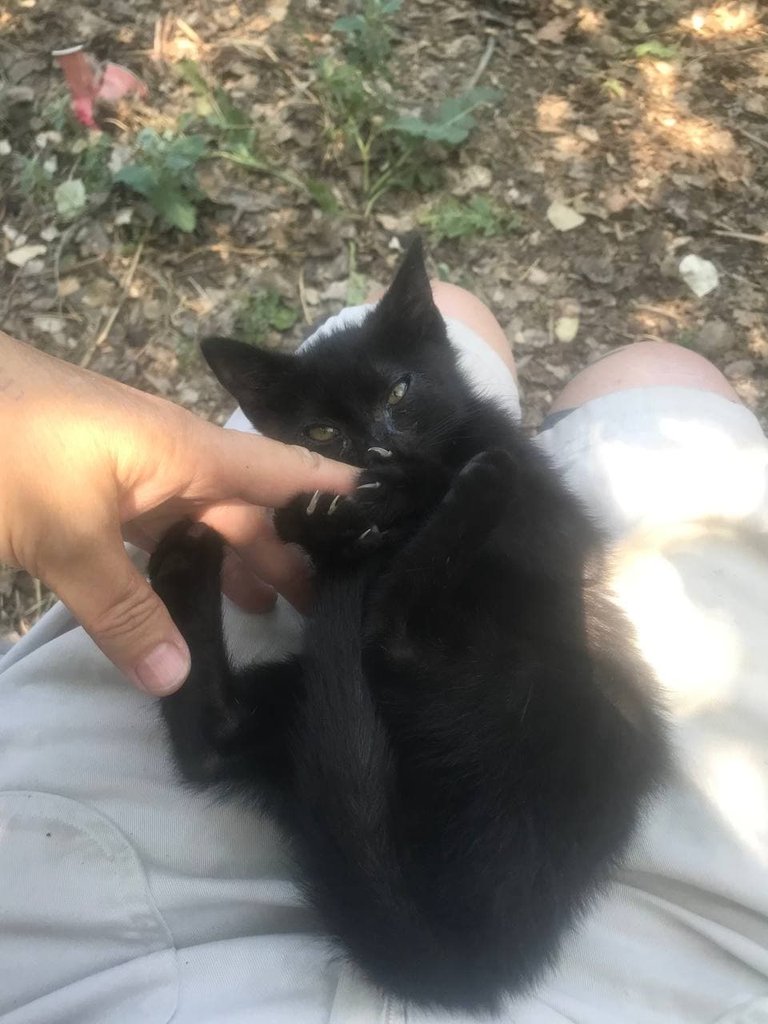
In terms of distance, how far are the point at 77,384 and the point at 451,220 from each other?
2.21 metres

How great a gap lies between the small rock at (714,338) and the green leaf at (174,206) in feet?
6.50

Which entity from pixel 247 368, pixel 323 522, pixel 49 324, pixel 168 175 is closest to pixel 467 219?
pixel 168 175

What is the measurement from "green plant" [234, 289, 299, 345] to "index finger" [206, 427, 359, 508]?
61.2 inches

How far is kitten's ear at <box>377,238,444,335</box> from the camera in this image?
1.91m

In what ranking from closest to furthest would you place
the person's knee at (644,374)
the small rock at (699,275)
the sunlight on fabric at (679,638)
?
the sunlight on fabric at (679,638)
the person's knee at (644,374)
the small rock at (699,275)

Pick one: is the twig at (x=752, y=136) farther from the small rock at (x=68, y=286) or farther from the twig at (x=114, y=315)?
the small rock at (x=68, y=286)

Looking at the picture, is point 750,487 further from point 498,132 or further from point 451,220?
point 498,132

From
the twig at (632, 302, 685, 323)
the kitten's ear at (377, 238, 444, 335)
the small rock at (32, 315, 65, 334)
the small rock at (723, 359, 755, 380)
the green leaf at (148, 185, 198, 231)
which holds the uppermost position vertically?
the kitten's ear at (377, 238, 444, 335)

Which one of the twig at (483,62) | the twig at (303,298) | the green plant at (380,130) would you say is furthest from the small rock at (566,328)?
the twig at (483,62)

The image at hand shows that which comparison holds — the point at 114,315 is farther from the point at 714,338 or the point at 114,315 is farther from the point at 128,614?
the point at 714,338

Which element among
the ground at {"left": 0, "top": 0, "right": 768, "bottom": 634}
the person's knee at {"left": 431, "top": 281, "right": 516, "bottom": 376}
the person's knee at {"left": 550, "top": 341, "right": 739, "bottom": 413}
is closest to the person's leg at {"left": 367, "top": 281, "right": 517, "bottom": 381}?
the person's knee at {"left": 431, "top": 281, "right": 516, "bottom": 376}

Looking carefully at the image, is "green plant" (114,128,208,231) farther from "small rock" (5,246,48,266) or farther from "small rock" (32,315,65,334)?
"small rock" (32,315,65,334)

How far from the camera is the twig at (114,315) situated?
9.98 ft

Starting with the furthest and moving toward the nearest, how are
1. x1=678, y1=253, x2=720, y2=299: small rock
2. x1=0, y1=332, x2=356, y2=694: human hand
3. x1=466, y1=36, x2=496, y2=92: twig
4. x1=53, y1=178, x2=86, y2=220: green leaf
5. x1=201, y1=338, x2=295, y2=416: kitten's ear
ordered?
x1=466, y1=36, x2=496, y2=92: twig → x1=53, y1=178, x2=86, y2=220: green leaf → x1=678, y1=253, x2=720, y2=299: small rock → x1=201, y1=338, x2=295, y2=416: kitten's ear → x1=0, y1=332, x2=356, y2=694: human hand
